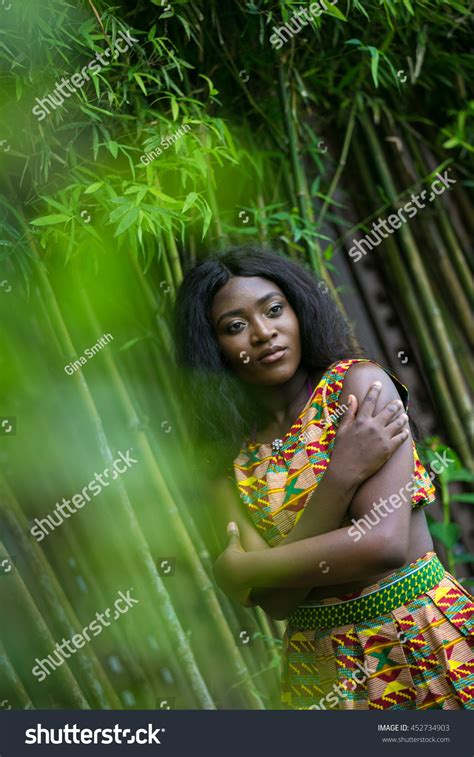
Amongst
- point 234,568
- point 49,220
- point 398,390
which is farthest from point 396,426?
point 49,220

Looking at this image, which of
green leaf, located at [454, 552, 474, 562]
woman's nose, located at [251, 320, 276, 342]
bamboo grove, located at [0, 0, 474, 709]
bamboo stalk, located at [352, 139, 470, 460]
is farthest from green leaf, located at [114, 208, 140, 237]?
green leaf, located at [454, 552, 474, 562]

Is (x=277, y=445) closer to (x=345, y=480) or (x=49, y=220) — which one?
(x=345, y=480)

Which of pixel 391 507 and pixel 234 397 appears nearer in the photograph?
pixel 391 507

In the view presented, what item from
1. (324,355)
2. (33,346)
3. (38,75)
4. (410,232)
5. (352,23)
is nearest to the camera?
(324,355)

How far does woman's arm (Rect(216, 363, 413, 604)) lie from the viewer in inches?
43.8

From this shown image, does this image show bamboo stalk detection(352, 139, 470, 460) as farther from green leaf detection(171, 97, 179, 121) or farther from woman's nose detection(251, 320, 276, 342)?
woman's nose detection(251, 320, 276, 342)

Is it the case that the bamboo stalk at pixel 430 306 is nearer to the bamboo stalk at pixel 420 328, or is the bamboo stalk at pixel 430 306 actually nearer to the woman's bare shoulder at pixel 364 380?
the bamboo stalk at pixel 420 328

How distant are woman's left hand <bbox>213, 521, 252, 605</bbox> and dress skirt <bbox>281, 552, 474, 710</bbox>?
12 cm

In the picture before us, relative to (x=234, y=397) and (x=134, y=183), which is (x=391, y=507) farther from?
(x=134, y=183)

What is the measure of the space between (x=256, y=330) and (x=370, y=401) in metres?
0.21

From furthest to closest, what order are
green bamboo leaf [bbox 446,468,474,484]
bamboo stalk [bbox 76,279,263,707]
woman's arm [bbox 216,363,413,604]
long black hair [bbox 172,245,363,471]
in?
green bamboo leaf [bbox 446,468,474,484] < bamboo stalk [bbox 76,279,263,707] < long black hair [bbox 172,245,363,471] < woman's arm [bbox 216,363,413,604]

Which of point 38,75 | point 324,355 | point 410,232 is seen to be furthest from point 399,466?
point 410,232

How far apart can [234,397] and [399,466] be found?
1.02 feet

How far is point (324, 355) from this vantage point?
1.32 metres
